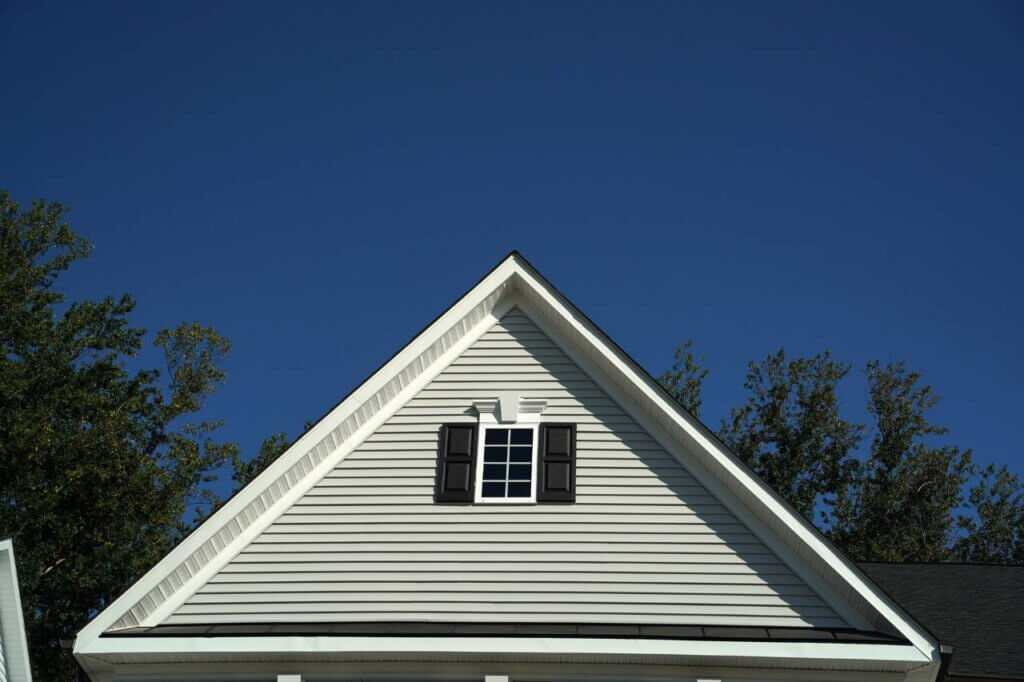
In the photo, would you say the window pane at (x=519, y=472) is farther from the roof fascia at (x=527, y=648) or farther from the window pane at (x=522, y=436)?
the roof fascia at (x=527, y=648)

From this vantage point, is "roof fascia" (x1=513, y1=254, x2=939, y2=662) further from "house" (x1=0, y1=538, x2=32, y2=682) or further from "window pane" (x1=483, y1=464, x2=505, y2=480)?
"house" (x1=0, y1=538, x2=32, y2=682)

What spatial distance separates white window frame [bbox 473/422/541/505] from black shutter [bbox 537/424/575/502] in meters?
0.07

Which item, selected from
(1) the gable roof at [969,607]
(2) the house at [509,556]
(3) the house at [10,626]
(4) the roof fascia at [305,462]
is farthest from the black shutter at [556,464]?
(3) the house at [10,626]

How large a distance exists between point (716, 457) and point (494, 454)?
2.79 meters

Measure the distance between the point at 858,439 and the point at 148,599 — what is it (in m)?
31.7

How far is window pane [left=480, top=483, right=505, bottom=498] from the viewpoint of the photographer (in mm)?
12234

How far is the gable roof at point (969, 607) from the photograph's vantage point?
1232 centimetres

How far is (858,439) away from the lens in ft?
124

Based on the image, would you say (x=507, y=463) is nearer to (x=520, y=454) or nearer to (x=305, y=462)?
(x=520, y=454)

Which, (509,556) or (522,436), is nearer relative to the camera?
(509,556)

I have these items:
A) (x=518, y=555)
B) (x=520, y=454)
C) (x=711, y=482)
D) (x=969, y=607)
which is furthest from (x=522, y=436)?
(x=969, y=607)

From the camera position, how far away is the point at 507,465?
12469mm

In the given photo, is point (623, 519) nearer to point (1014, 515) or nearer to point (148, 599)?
point (148, 599)

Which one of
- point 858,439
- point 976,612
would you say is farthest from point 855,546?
point 976,612
